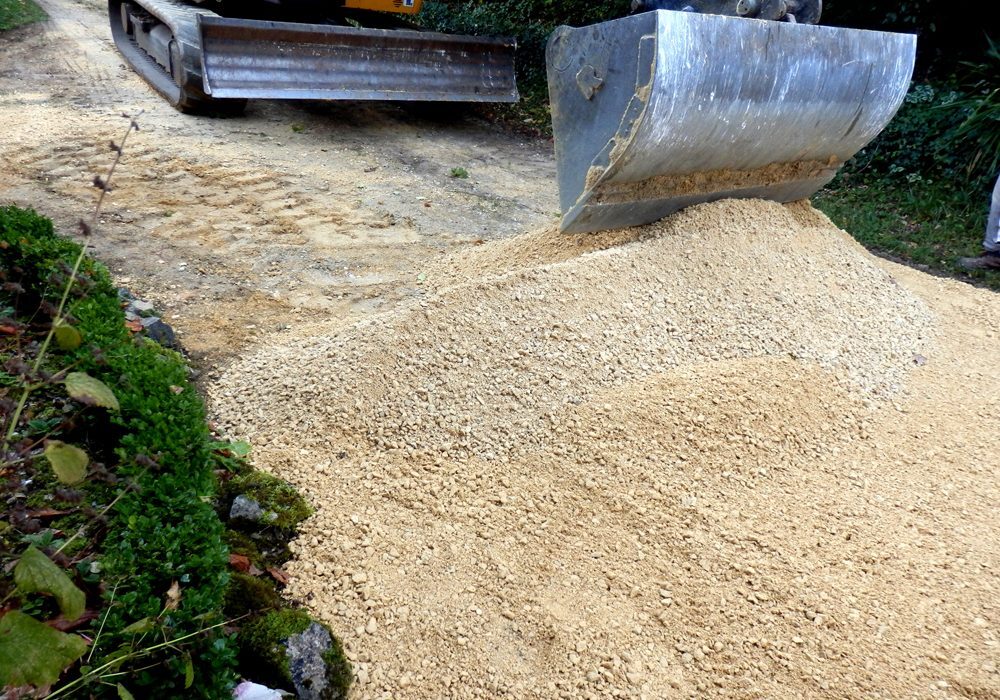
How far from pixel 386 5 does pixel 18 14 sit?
5.61 m

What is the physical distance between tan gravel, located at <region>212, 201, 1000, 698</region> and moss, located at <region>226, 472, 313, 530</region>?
0.20 ft

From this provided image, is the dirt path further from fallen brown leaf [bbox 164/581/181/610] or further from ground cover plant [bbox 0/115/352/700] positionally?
fallen brown leaf [bbox 164/581/181/610]

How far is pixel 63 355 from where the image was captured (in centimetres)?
251

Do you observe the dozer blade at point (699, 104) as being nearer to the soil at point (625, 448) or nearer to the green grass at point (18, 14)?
the soil at point (625, 448)

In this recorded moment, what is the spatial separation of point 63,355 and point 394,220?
272cm

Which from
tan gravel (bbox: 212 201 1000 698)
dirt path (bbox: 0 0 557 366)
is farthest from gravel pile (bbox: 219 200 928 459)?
dirt path (bbox: 0 0 557 366)

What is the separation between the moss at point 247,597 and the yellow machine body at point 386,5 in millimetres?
5961

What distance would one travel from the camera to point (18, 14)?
9.41m

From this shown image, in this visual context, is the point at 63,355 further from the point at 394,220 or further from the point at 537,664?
the point at 394,220

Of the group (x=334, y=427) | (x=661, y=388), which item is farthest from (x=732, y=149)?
(x=334, y=427)

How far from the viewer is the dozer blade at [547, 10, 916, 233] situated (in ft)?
10.1

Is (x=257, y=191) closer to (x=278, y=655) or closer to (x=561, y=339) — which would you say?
(x=561, y=339)

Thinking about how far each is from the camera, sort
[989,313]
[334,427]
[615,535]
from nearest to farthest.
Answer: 1. [615,535]
2. [334,427]
3. [989,313]

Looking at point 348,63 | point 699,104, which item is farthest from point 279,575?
point 348,63
